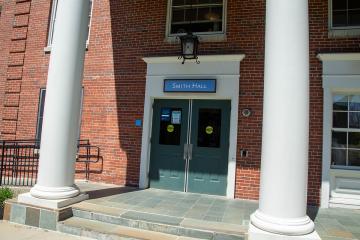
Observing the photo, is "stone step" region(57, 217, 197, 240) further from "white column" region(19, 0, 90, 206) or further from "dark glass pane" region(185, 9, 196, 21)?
"dark glass pane" region(185, 9, 196, 21)

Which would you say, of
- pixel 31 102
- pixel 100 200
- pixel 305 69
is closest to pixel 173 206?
pixel 100 200

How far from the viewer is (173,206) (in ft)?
20.4

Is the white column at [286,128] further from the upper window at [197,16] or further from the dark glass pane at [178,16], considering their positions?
the dark glass pane at [178,16]

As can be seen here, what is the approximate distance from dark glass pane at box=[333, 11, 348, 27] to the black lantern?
3142 mm

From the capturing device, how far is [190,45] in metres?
7.58

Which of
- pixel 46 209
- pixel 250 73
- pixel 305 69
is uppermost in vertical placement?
pixel 250 73

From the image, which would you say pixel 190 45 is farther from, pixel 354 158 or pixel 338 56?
pixel 354 158

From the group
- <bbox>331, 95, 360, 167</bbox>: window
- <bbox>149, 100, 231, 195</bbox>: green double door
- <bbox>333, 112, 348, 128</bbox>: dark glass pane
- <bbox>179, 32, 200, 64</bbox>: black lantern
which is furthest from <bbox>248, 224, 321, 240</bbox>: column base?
<bbox>179, 32, 200, 64</bbox>: black lantern

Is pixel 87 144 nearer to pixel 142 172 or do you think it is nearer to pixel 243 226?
pixel 142 172

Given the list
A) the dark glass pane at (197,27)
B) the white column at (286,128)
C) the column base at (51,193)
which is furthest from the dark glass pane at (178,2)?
the column base at (51,193)

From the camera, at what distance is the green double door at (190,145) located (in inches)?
298

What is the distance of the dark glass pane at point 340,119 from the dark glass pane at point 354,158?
1.97 feet

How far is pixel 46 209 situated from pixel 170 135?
345 centimetres

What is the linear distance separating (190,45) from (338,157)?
418 centimetres
